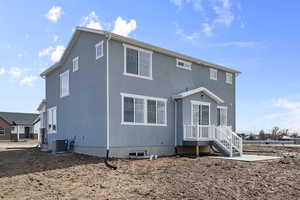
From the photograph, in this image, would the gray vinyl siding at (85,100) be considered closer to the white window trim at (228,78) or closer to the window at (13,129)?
the white window trim at (228,78)

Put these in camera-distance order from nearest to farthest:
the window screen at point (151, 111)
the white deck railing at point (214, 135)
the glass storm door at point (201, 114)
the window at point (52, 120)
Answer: the window screen at point (151, 111) < the white deck railing at point (214, 135) < the glass storm door at point (201, 114) < the window at point (52, 120)

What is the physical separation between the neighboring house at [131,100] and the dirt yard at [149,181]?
239cm

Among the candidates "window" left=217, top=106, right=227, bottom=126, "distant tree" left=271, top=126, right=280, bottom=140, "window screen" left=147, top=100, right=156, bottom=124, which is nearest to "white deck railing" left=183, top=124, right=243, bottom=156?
"window screen" left=147, top=100, right=156, bottom=124

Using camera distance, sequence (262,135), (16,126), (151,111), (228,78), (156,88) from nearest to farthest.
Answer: (151,111) < (156,88) < (228,78) < (262,135) < (16,126)

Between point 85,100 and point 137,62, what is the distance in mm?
3547

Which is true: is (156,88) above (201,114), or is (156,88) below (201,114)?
above

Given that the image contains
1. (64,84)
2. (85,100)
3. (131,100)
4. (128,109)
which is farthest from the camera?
(64,84)

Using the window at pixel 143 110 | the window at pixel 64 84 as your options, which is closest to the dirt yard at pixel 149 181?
the window at pixel 143 110

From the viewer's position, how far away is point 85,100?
14.4 m

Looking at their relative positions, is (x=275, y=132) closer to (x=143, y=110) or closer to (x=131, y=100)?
(x=143, y=110)

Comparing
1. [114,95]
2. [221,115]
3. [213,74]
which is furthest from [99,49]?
[221,115]

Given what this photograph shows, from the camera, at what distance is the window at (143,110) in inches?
517

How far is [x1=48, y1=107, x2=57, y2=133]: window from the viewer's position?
18.0m

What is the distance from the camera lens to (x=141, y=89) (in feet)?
45.4
